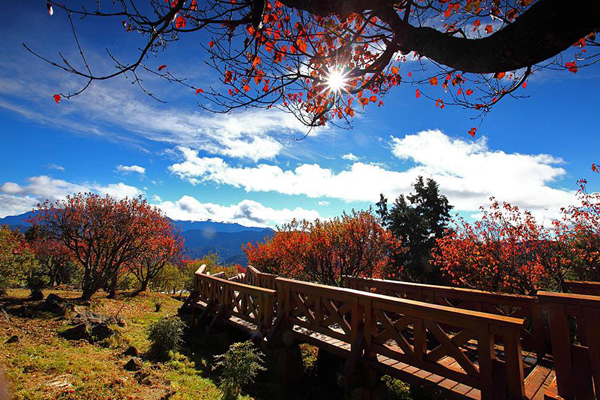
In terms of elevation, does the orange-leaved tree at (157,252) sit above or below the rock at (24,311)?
above

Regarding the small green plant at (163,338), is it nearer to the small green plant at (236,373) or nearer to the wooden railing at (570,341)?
the small green plant at (236,373)

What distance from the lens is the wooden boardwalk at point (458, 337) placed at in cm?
308

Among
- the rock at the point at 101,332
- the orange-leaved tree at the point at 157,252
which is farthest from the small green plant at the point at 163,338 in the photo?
the orange-leaved tree at the point at 157,252

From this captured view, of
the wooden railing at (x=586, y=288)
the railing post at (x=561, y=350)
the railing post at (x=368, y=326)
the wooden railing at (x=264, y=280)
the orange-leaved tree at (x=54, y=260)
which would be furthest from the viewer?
the orange-leaved tree at (x=54, y=260)

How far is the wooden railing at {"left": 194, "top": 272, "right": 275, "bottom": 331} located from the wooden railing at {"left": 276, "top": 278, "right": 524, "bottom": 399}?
44.6 inches

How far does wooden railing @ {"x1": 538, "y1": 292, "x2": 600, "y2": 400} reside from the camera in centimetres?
287

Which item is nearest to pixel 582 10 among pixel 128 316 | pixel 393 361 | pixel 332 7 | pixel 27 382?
pixel 332 7

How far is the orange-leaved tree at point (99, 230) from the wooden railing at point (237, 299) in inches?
170

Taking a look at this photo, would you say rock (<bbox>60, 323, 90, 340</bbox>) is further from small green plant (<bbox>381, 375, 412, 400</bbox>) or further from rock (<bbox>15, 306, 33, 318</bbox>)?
small green plant (<bbox>381, 375, 412, 400</bbox>)

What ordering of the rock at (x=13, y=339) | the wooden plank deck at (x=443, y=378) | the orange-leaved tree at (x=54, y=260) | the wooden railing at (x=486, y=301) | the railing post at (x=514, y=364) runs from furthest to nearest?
1. the orange-leaved tree at (x=54, y=260)
2. the rock at (x=13, y=339)
3. the wooden railing at (x=486, y=301)
4. the wooden plank deck at (x=443, y=378)
5. the railing post at (x=514, y=364)

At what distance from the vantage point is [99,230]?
1208 cm

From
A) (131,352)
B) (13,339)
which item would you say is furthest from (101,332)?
(13,339)

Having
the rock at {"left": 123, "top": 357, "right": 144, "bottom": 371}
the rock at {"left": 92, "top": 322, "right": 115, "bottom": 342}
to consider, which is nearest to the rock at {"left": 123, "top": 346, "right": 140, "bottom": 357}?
the rock at {"left": 123, "top": 357, "right": 144, "bottom": 371}

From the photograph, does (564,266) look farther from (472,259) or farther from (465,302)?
(465,302)
